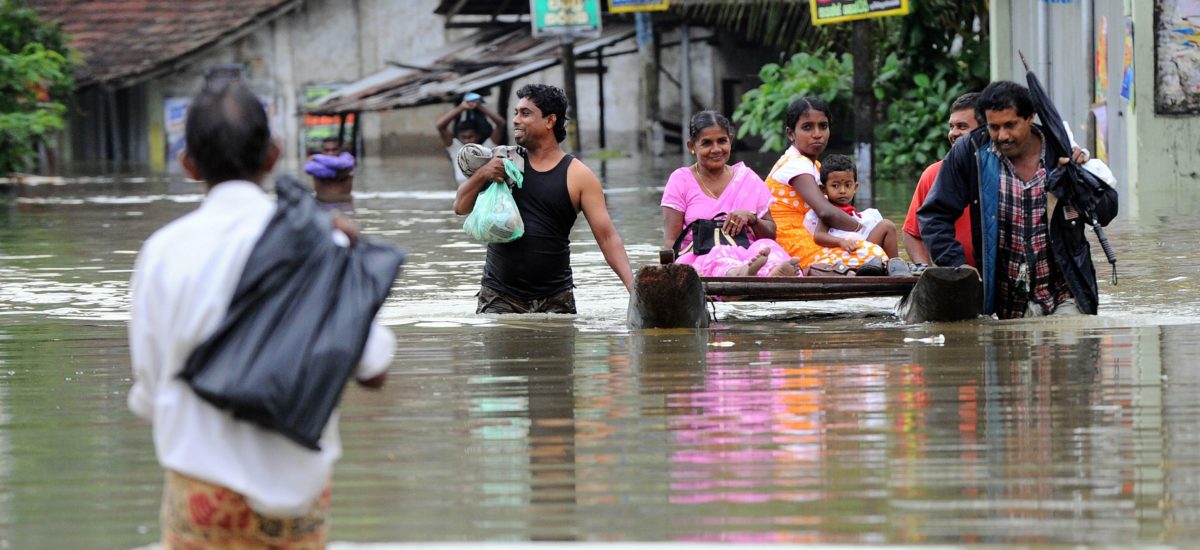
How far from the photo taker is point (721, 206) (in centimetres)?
898

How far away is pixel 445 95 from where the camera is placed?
30359 millimetres

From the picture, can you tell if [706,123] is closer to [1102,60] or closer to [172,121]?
[1102,60]

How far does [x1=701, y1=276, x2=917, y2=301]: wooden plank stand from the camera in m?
8.30

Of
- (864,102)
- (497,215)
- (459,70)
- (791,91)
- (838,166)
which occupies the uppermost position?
(459,70)

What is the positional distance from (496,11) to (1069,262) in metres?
27.4

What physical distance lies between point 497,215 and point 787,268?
4.60 ft

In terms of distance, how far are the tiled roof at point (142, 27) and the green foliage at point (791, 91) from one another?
1575 centimetres

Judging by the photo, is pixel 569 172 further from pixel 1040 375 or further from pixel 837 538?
pixel 837 538

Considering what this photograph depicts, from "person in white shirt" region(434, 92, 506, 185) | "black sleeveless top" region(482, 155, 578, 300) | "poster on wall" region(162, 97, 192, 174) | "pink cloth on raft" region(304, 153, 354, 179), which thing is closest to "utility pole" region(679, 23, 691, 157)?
"pink cloth on raft" region(304, 153, 354, 179)

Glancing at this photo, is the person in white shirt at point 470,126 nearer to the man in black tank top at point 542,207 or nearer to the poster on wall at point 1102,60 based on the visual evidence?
→ the poster on wall at point 1102,60

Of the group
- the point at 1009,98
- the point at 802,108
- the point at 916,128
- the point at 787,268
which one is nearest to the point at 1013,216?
the point at 1009,98

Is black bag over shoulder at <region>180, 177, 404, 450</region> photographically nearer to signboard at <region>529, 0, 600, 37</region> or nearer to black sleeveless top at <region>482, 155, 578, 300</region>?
black sleeveless top at <region>482, 155, 578, 300</region>

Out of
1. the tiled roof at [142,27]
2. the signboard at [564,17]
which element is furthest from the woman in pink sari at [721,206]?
the tiled roof at [142,27]

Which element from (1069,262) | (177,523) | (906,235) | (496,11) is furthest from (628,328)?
(496,11)
